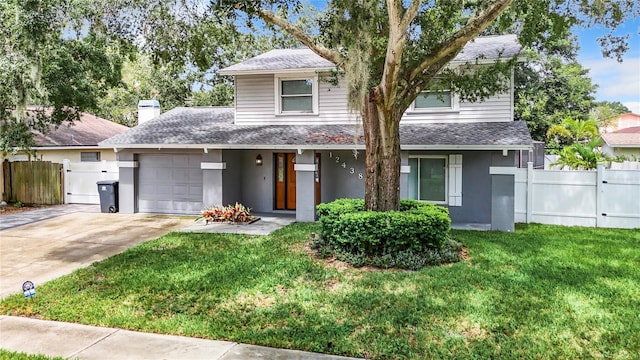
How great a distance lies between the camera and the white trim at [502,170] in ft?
34.1

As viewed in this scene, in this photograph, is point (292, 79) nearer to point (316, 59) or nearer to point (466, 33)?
point (316, 59)

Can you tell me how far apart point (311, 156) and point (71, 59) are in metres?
8.31

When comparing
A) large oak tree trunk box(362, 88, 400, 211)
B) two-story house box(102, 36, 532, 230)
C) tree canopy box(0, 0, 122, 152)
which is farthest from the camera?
two-story house box(102, 36, 532, 230)

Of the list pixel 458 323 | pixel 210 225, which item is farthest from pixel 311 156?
A: pixel 458 323

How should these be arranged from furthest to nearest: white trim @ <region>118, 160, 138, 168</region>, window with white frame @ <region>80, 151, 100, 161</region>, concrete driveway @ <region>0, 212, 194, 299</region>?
window with white frame @ <region>80, 151, 100, 161</region>, white trim @ <region>118, 160, 138, 168</region>, concrete driveway @ <region>0, 212, 194, 299</region>

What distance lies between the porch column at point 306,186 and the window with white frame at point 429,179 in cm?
278

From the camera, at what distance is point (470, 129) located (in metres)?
11.6

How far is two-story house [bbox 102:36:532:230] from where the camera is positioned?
1136cm

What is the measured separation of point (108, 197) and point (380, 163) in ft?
31.7

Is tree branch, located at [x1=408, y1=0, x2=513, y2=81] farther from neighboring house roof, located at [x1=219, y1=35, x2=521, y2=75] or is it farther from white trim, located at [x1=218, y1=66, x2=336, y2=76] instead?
white trim, located at [x1=218, y1=66, x2=336, y2=76]

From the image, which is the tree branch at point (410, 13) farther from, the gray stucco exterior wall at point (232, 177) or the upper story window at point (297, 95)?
the gray stucco exterior wall at point (232, 177)

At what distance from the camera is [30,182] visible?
50.4ft

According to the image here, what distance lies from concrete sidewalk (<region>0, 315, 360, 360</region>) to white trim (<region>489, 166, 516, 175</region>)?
7.65 metres

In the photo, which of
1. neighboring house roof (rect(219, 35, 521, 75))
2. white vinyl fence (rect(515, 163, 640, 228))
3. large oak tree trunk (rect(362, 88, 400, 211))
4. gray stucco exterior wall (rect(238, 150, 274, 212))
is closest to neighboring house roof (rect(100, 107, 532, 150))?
gray stucco exterior wall (rect(238, 150, 274, 212))
